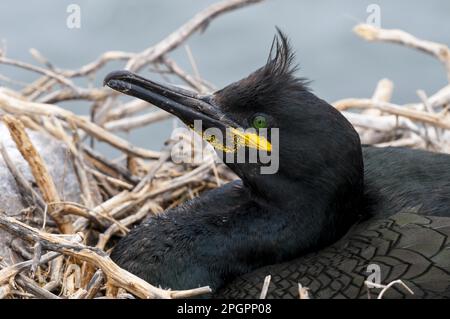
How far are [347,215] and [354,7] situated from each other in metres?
5.47

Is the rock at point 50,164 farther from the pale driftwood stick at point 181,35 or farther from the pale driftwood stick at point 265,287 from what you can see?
the pale driftwood stick at point 265,287

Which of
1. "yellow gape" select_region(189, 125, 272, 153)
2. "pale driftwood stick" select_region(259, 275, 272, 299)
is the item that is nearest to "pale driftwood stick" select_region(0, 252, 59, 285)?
"pale driftwood stick" select_region(259, 275, 272, 299)

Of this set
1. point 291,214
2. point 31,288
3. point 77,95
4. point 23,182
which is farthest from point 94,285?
point 77,95

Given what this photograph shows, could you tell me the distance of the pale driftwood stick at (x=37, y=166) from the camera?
14.9 feet

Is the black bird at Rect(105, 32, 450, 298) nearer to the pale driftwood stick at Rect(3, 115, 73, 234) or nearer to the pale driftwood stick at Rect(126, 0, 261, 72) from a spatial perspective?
the pale driftwood stick at Rect(3, 115, 73, 234)

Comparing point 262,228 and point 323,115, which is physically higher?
point 323,115

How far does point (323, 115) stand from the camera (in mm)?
3844

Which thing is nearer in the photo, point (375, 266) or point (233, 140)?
point (375, 266)

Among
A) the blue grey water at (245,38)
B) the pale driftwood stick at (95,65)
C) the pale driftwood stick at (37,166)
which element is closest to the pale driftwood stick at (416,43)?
the pale driftwood stick at (95,65)

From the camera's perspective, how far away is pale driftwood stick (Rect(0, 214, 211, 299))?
3.49m
